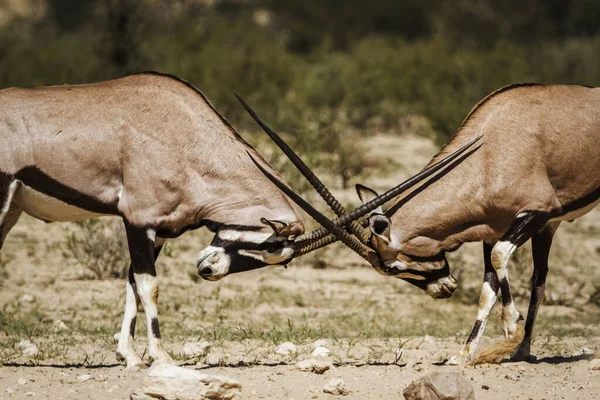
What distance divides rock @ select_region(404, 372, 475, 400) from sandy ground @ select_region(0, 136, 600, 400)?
14.7 inches

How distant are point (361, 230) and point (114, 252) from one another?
3.86m

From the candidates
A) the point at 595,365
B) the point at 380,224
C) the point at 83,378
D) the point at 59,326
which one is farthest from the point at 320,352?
the point at 59,326

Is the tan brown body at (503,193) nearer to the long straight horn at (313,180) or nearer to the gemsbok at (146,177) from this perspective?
the long straight horn at (313,180)

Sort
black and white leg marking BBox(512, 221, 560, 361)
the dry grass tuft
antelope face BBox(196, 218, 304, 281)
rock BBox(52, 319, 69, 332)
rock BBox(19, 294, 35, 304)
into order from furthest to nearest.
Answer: the dry grass tuft, rock BBox(19, 294, 35, 304), rock BBox(52, 319, 69, 332), black and white leg marking BBox(512, 221, 560, 361), antelope face BBox(196, 218, 304, 281)

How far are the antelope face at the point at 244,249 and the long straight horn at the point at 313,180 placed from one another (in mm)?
298

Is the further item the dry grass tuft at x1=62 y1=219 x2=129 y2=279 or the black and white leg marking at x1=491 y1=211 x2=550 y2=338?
the dry grass tuft at x1=62 y1=219 x2=129 y2=279

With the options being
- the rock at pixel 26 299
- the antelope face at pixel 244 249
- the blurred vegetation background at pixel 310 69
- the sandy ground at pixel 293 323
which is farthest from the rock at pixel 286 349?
the blurred vegetation background at pixel 310 69

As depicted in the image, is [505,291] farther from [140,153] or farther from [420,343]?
[140,153]

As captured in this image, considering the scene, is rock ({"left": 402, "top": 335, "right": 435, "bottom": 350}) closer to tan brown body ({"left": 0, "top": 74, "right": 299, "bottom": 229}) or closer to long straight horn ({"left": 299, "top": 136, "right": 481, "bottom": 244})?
long straight horn ({"left": 299, "top": 136, "right": 481, "bottom": 244})

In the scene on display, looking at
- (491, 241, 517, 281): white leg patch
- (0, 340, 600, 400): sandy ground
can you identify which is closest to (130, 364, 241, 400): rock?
(0, 340, 600, 400): sandy ground

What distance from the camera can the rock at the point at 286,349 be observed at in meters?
8.41

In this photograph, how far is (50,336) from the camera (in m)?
8.98

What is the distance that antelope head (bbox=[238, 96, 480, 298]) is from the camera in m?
7.99

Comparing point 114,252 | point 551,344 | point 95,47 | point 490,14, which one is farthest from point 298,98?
point 490,14
